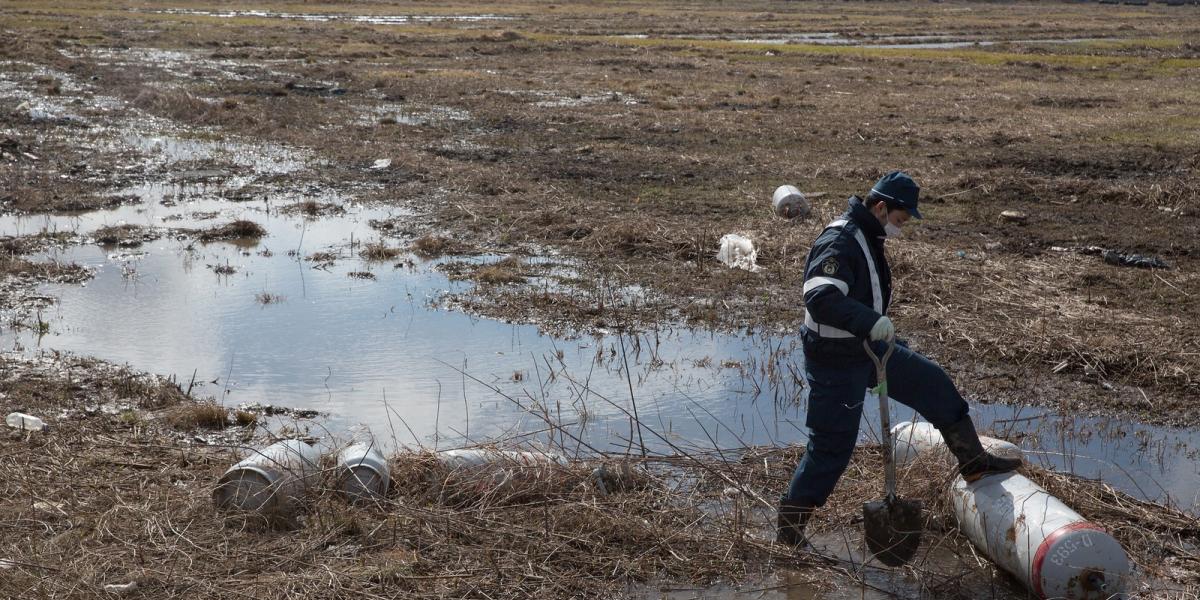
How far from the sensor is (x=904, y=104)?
75.4 ft

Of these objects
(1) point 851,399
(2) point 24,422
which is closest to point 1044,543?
(1) point 851,399

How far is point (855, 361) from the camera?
207 inches

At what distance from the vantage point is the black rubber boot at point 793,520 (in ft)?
17.9

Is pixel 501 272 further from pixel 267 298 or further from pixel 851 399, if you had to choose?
pixel 851 399

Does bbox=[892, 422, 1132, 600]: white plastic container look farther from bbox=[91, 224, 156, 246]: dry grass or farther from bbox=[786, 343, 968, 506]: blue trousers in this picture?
bbox=[91, 224, 156, 246]: dry grass

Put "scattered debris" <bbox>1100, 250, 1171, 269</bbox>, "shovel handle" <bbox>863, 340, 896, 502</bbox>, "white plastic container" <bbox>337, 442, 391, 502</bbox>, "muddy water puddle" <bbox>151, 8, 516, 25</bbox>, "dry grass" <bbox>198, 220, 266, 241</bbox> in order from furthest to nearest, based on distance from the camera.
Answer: "muddy water puddle" <bbox>151, 8, 516, 25</bbox> → "dry grass" <bbox>198, 220, 266, 241</bbox> → "scattered debris" <bbox>1100, 250, 1171, 269</bbox> → "white plastic container" <bbox>337, 442, 391, 502</bbox> → "shovel handle" <bbox>863, 340, 896, 502</bbox>

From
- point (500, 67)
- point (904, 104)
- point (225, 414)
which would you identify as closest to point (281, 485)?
point (225, 414)

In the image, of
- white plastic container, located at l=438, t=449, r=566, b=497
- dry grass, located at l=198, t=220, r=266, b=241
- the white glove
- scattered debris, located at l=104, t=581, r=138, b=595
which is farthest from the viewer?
dry grass, located at l=198, t=220, r=266, b=241

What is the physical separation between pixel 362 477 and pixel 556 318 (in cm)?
406

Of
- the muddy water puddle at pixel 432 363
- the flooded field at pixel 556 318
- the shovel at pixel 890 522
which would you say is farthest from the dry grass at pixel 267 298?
the shovel at pixel 890 522

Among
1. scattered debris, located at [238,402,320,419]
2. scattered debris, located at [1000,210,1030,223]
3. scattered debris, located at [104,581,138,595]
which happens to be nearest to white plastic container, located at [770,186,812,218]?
scattered debris, located at [1000,210,1030,223]

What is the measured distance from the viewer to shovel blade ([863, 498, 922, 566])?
531cm

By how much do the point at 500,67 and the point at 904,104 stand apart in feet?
42.2

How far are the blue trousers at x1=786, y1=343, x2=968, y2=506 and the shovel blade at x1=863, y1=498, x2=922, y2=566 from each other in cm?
25
